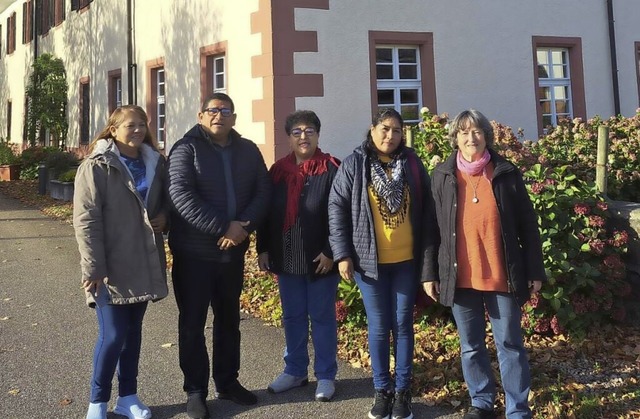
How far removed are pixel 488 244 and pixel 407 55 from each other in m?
6.95

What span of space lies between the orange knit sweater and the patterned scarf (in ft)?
1.05

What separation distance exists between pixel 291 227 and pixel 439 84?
645cm

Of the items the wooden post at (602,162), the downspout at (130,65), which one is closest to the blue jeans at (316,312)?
the wooden post at (602,162)

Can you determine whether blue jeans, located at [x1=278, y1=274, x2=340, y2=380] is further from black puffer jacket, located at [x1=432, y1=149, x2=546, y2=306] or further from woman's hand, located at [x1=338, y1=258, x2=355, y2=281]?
black puffer jacket, located at [x1=432, y1=149, x2=546, y2=306]

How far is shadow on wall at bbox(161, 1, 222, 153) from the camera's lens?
10.2 meters

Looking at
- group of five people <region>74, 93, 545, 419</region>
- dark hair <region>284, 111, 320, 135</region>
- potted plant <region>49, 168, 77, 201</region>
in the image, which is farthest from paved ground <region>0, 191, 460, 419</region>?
potted plant <region>49, 168, 77, 201</region>

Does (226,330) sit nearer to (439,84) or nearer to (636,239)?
(636,239)

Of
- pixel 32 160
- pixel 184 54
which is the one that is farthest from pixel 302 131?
pixel 32 160

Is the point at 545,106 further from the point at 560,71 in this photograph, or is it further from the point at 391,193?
the point at 391,193

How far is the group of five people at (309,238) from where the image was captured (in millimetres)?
3355

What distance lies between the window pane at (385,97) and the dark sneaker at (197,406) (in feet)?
21.6

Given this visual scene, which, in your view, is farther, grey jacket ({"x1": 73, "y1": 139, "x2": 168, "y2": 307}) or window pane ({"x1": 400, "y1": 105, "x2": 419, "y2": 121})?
window pane ({"x1": 400, "y1": 105, "x2": 419, "y2": 121})

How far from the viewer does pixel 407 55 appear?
32.1 feet

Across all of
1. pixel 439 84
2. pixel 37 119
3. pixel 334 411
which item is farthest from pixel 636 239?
pixel 37 119
